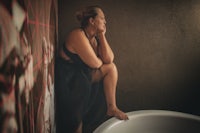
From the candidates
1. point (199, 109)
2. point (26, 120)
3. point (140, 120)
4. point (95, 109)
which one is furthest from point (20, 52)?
point (199, 109)

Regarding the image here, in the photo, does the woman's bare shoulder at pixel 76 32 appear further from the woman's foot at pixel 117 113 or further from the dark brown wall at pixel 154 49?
the woman's foot at pixel 117 113

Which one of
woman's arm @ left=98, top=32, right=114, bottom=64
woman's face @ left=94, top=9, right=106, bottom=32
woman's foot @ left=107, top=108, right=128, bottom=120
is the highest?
woman's face @ left=94, top=9, right=106, bottom=32

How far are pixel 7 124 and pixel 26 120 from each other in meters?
0.26

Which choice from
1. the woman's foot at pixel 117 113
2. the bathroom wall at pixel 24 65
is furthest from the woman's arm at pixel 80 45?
the woman's foot at pixel 117 113

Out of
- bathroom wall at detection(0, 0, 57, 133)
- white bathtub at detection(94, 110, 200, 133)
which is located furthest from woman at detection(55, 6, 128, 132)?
bathroom wall at detection(0, 0, 57, 133)

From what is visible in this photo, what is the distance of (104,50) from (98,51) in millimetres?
59

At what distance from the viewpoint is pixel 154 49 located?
2.11m

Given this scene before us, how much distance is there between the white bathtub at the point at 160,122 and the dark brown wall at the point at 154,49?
8 centimetres

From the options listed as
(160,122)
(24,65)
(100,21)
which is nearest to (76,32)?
(100,21)

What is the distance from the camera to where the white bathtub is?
2109 millimetres

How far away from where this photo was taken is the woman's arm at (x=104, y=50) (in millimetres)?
2004

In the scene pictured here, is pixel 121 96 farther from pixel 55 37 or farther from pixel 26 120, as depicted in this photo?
pixel 26 120

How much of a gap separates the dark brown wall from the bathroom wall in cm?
58

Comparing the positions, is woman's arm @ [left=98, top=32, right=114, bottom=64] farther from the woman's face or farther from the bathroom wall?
the bathroom wall
